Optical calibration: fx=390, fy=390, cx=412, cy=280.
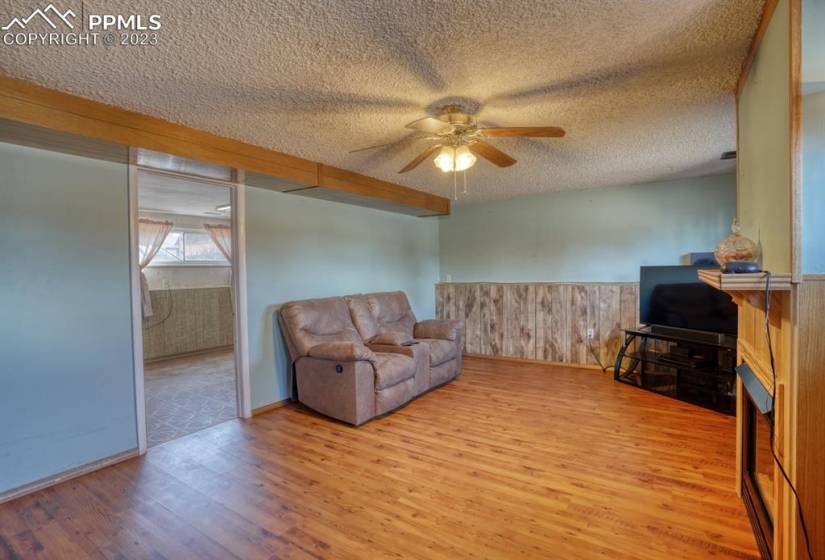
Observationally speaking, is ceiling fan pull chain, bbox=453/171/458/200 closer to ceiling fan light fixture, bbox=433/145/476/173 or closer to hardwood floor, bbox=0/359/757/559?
ceiling fan light fixture, bbox=433/145/476/173

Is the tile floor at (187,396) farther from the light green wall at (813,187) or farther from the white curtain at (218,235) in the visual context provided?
the light green wall at (813,187)

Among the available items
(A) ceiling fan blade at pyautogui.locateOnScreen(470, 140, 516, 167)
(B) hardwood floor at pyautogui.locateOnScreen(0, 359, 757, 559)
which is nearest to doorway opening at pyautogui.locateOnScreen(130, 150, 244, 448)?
(B) hardwood floor at pyautogui.locateOnScreen(0, 359, 757, 559)

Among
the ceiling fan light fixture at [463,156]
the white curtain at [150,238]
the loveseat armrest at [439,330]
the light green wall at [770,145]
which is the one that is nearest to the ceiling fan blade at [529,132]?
the ceiling fan light fixture at [463,156]

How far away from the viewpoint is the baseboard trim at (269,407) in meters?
3.62

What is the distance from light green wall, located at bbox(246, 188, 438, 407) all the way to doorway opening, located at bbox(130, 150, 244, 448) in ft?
0.68

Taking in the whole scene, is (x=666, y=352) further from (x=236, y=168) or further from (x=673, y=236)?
(x=236, y=168)

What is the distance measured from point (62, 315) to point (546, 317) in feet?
16.1

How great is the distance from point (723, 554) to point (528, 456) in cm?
111

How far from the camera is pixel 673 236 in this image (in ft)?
14.9

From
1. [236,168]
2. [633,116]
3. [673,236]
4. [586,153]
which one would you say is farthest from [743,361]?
[236,168]

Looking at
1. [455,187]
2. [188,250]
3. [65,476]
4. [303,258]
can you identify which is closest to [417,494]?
[65,476]

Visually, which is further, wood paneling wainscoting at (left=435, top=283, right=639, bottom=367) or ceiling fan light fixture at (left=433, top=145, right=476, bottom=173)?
wood paneling wainscoting at (left=435, top=283, right=639, bottom=367)

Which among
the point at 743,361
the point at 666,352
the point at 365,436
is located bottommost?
the point at 365,436

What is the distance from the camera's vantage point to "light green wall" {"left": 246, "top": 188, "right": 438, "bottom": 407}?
3.69 meters
